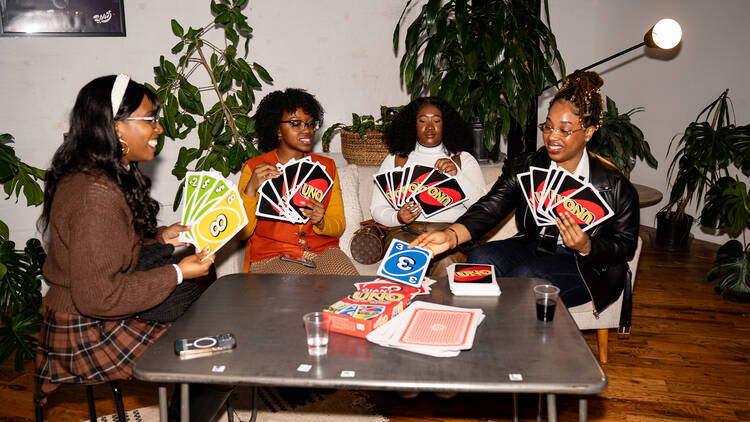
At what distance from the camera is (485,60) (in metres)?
3.45

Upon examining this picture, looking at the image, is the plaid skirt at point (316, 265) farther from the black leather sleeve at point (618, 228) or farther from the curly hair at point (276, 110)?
the black leather sleeve at point (618, 228)

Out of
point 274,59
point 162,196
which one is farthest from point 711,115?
point 162,196

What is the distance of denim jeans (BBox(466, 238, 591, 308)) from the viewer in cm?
247

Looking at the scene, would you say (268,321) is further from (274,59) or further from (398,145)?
(274,59)

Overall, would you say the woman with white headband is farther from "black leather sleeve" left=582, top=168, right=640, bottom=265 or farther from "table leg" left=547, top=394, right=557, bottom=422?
"black leather sleeve" left=582, top=168, right=640, bottom=265

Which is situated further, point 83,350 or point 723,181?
point 723,181

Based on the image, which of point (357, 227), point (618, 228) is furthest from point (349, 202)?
point (618, 228)

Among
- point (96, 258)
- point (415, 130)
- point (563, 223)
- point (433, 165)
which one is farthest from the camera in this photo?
point (415, 130)

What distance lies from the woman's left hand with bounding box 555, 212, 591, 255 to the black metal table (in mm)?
402

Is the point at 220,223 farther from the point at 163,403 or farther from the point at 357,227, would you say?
the point at 357,227

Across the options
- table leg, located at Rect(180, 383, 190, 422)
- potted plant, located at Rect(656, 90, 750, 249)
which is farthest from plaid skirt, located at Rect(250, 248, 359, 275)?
potted plant, located at Rect(656, 90, 750, 249)

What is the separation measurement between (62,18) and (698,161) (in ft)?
14.6

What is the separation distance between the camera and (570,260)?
2529mm

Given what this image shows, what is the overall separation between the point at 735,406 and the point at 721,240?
257cm
